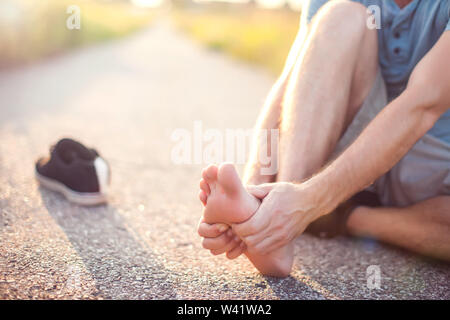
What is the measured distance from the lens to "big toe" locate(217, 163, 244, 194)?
805mm

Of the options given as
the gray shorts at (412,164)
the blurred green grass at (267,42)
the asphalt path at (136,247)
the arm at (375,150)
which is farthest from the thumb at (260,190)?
the blurred green grass at (267,42)

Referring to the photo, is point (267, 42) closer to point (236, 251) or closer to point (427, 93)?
point (427, 93)

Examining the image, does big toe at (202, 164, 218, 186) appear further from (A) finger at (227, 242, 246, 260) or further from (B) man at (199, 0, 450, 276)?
(A) finger at (227, 242, 246, 260)

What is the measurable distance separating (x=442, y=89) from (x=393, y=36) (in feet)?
1.21

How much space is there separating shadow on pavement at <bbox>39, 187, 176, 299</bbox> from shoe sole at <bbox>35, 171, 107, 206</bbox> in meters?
0.02

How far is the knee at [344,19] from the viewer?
43.0 inches

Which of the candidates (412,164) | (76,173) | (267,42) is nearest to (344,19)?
(412,164)

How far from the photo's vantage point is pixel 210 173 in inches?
32.7

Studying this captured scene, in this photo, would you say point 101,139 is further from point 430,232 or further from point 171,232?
point 430,232

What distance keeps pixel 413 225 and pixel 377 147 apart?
376 millimetres

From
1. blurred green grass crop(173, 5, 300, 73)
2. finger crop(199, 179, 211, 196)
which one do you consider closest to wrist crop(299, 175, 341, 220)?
finger crop(199, 179, 211, 196)

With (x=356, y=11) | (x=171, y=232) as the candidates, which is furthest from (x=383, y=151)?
(x=171, y=232)

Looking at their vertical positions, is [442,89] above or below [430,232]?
above

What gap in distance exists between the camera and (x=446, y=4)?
41.9 inches
